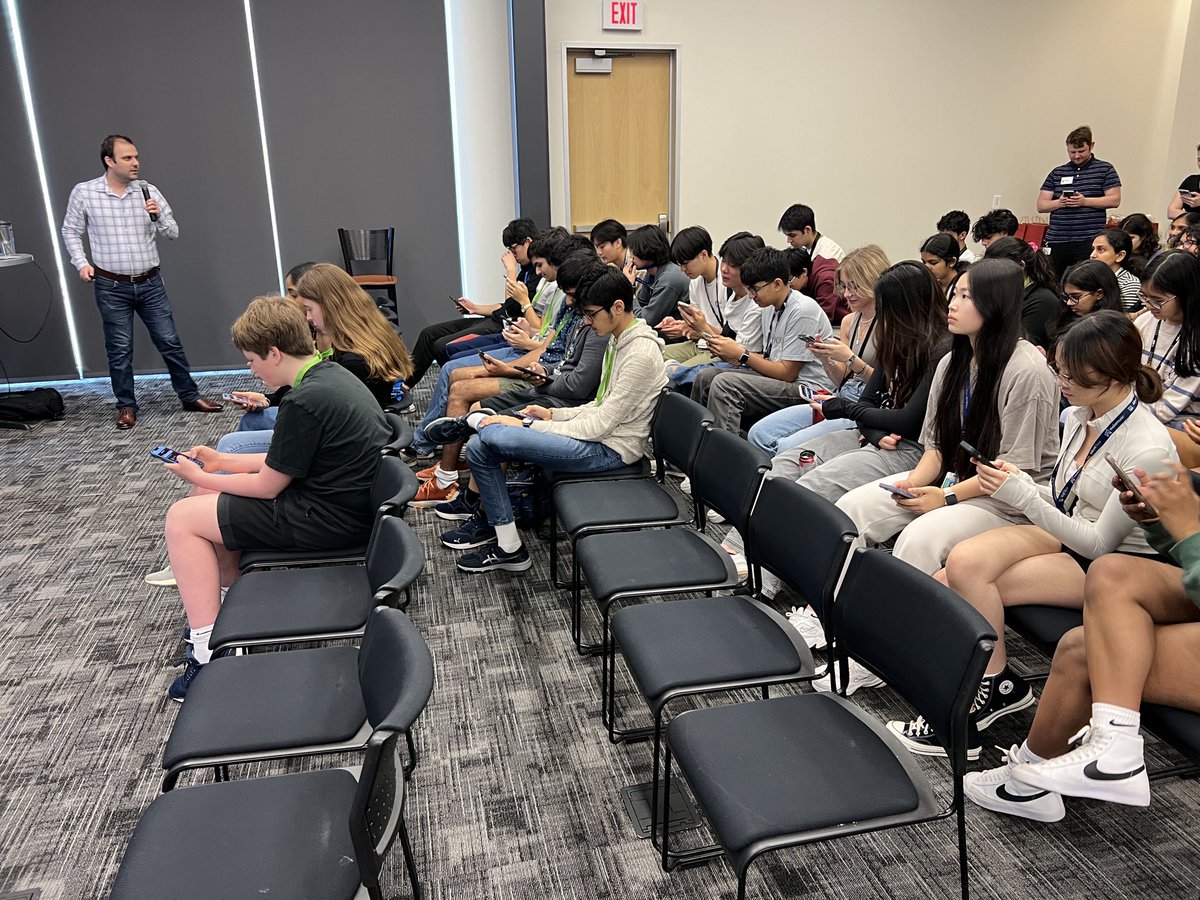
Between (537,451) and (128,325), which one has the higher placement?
(128,325)

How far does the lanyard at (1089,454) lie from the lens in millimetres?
1989

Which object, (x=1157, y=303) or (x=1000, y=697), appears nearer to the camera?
(x=1000, y=697)

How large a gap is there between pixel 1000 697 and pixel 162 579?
2.96 m

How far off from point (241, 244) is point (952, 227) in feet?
17.4

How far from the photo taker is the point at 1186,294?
2682 millimetres

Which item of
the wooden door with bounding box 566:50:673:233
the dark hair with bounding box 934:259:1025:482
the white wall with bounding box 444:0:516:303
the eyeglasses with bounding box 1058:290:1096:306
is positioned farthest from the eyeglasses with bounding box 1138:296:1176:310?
the white wall with bounding box 444:0:516:303

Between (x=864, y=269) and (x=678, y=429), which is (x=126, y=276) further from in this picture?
(x=864, y=269)

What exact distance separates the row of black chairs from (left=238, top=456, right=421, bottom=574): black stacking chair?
0.04 m

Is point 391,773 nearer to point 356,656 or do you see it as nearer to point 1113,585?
point 356,656

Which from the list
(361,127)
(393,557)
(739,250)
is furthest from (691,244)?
(361,127)

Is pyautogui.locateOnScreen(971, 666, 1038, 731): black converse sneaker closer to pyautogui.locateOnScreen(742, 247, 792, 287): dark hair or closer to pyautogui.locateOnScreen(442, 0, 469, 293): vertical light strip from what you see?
Result: pyautogui.locateOnScreen(742, 247, 792, 287): dark hair

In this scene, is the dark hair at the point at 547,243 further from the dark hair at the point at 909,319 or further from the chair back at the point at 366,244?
Result: the chair back at the point at 366,244

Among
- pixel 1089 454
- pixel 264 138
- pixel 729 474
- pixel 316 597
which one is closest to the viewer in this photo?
pixel 1089 454

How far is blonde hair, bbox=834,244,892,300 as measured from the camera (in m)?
3.32
